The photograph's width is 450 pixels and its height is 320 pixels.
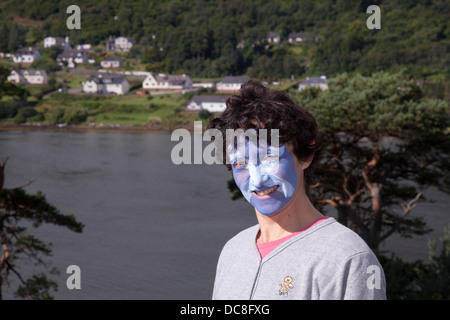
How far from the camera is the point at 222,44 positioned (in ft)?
322

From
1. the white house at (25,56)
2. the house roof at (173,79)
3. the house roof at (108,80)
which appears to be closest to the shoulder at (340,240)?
the house roof at (108,80)

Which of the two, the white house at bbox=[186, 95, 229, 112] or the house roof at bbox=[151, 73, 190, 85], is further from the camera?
the house roof at bbox=[151, 73, 190, 85]

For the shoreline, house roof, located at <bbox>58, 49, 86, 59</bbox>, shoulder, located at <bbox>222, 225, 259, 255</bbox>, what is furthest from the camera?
house roof, located at <bbox>58, 49, 86, 59</bbox>

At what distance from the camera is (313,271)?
5.06 ft

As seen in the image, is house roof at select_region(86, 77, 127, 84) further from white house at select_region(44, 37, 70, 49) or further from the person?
the person

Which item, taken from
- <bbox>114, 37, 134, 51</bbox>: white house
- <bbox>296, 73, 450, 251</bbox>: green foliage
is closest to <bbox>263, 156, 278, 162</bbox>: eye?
<bbox>296, 73, 450, 251</bbox>: green foliage

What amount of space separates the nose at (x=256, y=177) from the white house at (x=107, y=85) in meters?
81.0

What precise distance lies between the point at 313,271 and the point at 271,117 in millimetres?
410

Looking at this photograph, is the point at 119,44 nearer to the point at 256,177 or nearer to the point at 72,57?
the point at 72,57

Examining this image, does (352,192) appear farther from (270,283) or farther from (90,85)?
(90,85)

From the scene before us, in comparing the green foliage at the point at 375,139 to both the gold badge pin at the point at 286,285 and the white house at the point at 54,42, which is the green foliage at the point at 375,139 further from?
the white house at the point at 54,42

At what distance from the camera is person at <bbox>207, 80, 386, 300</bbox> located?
154 centimetres

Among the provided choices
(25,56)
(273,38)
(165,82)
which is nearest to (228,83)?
(165,82)

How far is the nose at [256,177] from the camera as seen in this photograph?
168 cm
